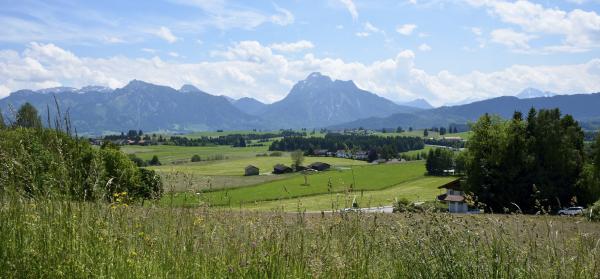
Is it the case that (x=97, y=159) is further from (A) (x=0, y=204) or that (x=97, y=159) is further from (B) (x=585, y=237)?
Answer: (B) (x=585, y=237)

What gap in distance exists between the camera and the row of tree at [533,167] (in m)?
51.9

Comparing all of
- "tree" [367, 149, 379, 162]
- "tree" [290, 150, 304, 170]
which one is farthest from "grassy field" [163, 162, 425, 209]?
"tree" [367, 149, 379, 162]

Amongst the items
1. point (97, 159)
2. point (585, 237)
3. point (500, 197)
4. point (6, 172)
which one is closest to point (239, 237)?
point (97, 159)

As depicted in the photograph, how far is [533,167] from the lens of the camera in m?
52.2

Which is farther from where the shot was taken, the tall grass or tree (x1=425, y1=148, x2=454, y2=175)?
tree (x1=425, y1=148, x2=454, y2=175)

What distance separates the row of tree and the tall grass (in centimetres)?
4777

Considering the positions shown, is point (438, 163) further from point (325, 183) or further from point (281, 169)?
point (325, 183)

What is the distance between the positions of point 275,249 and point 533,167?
2088 inches

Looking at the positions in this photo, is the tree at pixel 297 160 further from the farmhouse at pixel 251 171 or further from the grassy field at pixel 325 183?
the grassy field at pixel 325 183

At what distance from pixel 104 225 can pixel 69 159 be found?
89 cm

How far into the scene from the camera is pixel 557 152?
52781 millimetres

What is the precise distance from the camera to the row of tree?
51875 millimetres

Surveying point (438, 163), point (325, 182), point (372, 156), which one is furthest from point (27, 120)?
point (372, 156)

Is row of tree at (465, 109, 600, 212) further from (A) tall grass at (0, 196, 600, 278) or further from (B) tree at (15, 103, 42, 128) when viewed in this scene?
(B) tree at (15, 103, 42, 128)
